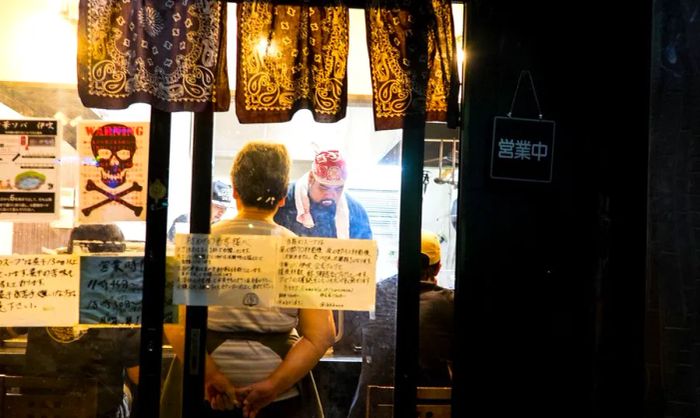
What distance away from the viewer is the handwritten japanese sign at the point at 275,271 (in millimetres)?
3943

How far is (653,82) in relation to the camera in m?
4.07

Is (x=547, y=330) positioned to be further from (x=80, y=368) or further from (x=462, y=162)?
(x=80, y=368)

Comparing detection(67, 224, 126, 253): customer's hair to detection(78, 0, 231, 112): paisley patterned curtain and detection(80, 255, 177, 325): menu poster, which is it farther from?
detection(78, 0, 231, 112): paisley patterned curtain

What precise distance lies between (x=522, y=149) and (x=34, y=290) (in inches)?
137

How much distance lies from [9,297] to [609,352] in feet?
13.6

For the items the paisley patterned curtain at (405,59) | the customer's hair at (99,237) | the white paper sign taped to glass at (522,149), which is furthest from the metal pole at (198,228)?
the white paper sign taped to glass at (522,149)

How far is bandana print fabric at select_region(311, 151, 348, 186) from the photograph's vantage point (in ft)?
14.4

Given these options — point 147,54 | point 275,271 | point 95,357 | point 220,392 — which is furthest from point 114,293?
point 147,54

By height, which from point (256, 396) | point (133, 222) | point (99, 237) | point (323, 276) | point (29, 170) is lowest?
point (256, 396)

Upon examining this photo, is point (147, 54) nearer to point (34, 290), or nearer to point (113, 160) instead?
point (113, 160)

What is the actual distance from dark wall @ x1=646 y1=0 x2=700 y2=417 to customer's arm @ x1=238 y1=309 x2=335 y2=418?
89.9 inches

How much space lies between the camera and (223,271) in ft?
13.0

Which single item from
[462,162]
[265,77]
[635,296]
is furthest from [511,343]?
[265,77]

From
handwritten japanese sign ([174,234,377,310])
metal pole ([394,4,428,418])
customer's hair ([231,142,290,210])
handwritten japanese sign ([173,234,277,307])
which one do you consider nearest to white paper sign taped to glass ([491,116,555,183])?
metal pole ([394,4,428,418])
